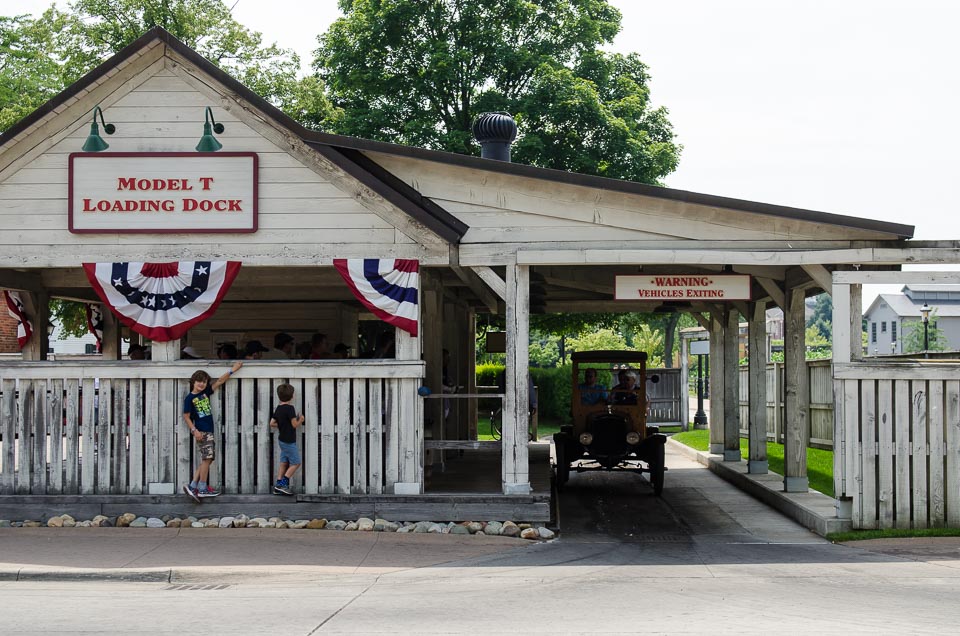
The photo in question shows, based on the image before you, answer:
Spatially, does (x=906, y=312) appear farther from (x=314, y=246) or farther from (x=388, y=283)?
(x=314, y=246)

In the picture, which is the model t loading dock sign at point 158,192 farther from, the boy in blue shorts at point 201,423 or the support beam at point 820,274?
A: the support beam at point 820,274

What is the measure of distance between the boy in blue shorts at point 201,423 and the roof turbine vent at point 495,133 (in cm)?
541

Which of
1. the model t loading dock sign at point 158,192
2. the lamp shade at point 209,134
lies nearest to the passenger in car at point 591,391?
the model t loading dock sign at point 158,192

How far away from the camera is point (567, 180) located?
13.5 metres

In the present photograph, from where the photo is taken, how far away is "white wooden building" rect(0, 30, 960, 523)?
13648 mm

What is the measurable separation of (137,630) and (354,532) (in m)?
5.20

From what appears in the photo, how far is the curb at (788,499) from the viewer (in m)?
13.5

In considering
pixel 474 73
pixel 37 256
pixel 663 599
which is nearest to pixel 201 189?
pixel 37 256

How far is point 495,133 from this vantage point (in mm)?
16406

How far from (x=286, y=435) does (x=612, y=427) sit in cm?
633

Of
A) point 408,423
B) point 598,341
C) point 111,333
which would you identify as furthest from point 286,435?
point 598,341

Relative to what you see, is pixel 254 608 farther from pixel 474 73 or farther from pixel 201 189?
pixel 474 73

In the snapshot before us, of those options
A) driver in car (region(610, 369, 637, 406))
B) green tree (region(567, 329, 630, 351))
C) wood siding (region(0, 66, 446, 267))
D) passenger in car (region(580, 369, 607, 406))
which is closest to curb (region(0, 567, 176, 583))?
wood siding (region(0, 66, 446, 267))

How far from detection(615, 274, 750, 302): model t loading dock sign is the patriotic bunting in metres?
10.9
